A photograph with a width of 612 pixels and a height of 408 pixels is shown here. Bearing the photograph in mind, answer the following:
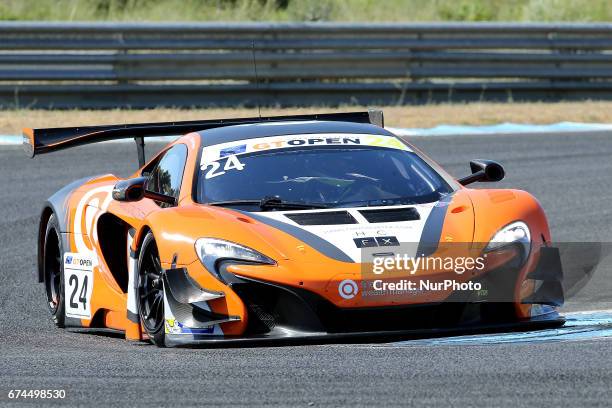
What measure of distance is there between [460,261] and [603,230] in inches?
187

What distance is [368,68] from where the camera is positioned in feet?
55.8

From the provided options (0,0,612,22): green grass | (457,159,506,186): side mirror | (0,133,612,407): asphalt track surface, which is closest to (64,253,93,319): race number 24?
(0,133,612,407): asphalt track surface

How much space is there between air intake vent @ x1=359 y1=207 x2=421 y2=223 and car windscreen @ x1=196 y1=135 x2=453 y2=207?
259 mm

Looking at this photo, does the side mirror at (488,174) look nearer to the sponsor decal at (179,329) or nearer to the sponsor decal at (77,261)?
the sponsor decal at (179,329)

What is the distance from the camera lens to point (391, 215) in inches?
250

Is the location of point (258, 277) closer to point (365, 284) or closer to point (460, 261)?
point (365, 284)

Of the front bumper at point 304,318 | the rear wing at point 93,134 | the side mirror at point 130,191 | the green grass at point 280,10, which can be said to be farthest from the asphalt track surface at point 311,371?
the green grass at point 280,10

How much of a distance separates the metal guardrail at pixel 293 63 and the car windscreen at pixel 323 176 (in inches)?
338

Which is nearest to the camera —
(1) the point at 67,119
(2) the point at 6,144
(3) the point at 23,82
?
(2) the point at 6,144

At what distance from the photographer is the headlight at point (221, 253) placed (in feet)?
19.6

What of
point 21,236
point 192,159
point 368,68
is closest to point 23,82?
point 368,68

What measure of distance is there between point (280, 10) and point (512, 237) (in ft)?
67.7

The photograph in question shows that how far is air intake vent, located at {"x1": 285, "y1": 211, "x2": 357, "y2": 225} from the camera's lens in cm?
624

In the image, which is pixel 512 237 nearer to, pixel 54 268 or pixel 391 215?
pixel 391 215
